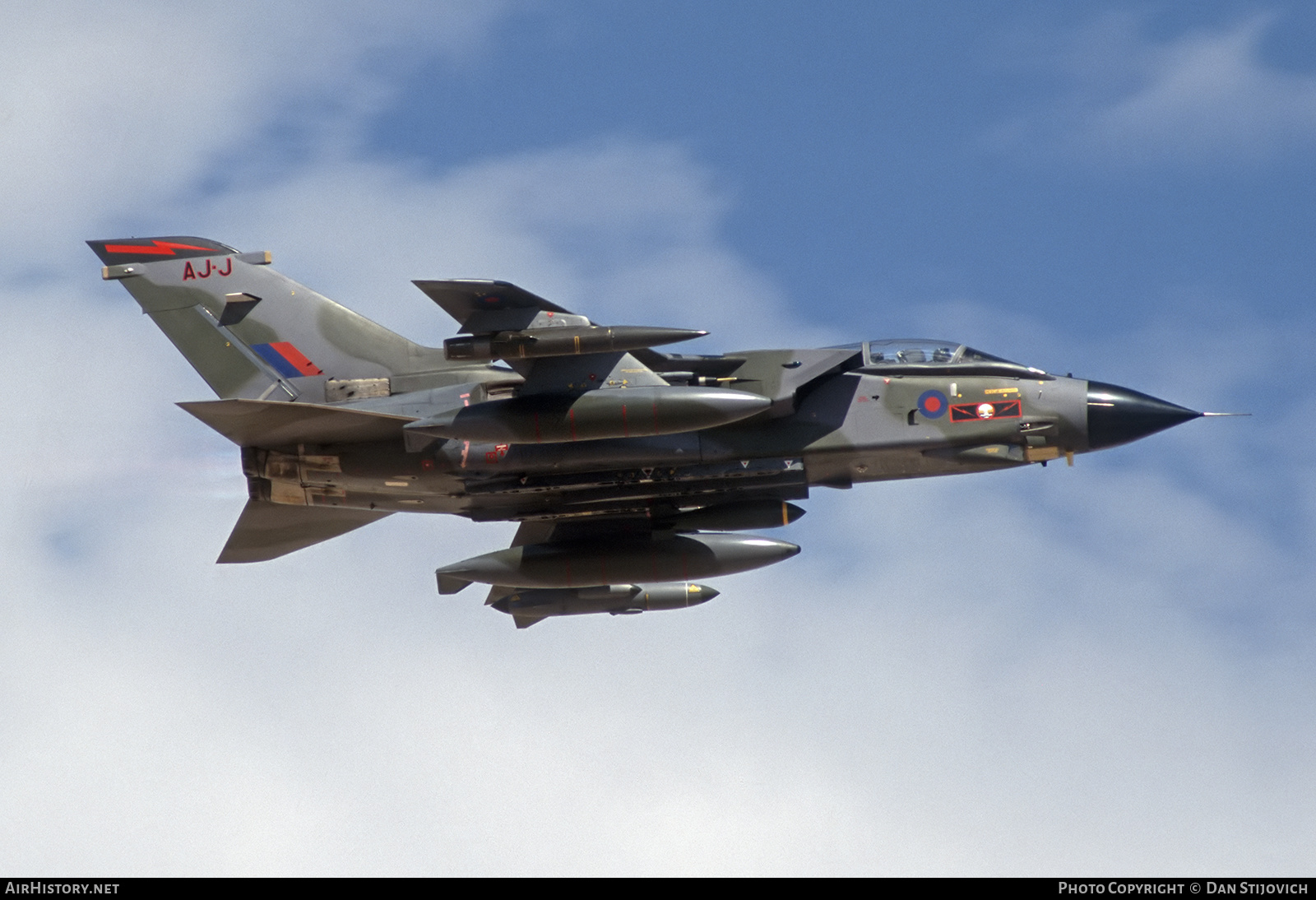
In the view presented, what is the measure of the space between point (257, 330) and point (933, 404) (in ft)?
31.3

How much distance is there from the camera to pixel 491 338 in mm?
21344

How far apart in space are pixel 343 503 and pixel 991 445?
8963mm

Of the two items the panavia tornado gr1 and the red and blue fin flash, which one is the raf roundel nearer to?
the panavia tornado gr1

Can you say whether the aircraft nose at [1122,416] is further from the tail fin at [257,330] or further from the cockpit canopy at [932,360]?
the tail fin at [257,330]

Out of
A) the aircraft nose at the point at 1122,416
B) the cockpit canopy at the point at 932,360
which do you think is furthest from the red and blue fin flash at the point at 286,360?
the aircraft nose at the point at 1122,416

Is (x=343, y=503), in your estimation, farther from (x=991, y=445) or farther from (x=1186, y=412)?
(x=1186, y=412)

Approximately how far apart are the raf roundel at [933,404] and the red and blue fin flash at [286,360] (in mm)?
8338

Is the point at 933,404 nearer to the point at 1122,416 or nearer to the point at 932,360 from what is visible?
the point at 932,360

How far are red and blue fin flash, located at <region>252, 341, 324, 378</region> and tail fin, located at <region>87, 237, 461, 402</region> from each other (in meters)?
0.01

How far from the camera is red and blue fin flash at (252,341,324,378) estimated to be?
2406 cm

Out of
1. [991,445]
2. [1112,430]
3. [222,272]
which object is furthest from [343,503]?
[1112,430]

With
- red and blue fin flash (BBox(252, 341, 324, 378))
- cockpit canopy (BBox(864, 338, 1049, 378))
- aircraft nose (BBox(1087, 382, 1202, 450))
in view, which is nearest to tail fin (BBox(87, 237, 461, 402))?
red and blue fin flash (BBox(252, 341, 324, 378))

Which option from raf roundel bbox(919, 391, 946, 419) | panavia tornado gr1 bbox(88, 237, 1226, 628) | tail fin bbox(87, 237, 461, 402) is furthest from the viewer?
tail fin bbox(87, 237, 461, 402)

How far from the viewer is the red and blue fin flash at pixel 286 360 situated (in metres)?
24.1
